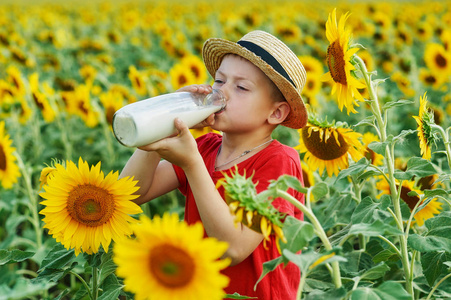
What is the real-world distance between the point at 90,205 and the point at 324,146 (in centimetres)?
77

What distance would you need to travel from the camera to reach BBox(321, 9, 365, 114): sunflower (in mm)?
1640

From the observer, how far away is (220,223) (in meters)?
1.41

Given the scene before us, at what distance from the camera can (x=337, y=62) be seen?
1.71 metres

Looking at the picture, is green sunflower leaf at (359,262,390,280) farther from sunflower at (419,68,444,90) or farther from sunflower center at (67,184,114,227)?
sunflower at (419,68,444,90)

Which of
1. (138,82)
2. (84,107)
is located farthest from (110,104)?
(138,82)

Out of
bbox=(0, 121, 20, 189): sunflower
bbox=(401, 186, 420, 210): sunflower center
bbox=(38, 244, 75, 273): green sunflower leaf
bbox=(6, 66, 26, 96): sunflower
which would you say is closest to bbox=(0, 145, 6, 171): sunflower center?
bbox=(0, 121, 20, 189): sunflower

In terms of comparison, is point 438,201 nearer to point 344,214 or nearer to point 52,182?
point 344,214

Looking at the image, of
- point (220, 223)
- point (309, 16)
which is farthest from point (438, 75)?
point (309, 16)

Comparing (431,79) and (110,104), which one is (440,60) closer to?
(431,79)

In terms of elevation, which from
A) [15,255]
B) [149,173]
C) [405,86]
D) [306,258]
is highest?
[405,86]

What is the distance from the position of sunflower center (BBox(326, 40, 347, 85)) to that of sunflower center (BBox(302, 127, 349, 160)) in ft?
0.77

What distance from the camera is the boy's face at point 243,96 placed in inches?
65.7

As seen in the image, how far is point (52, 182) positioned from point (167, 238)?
627 mm

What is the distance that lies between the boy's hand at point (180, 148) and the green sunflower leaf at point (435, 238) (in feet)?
1.84
